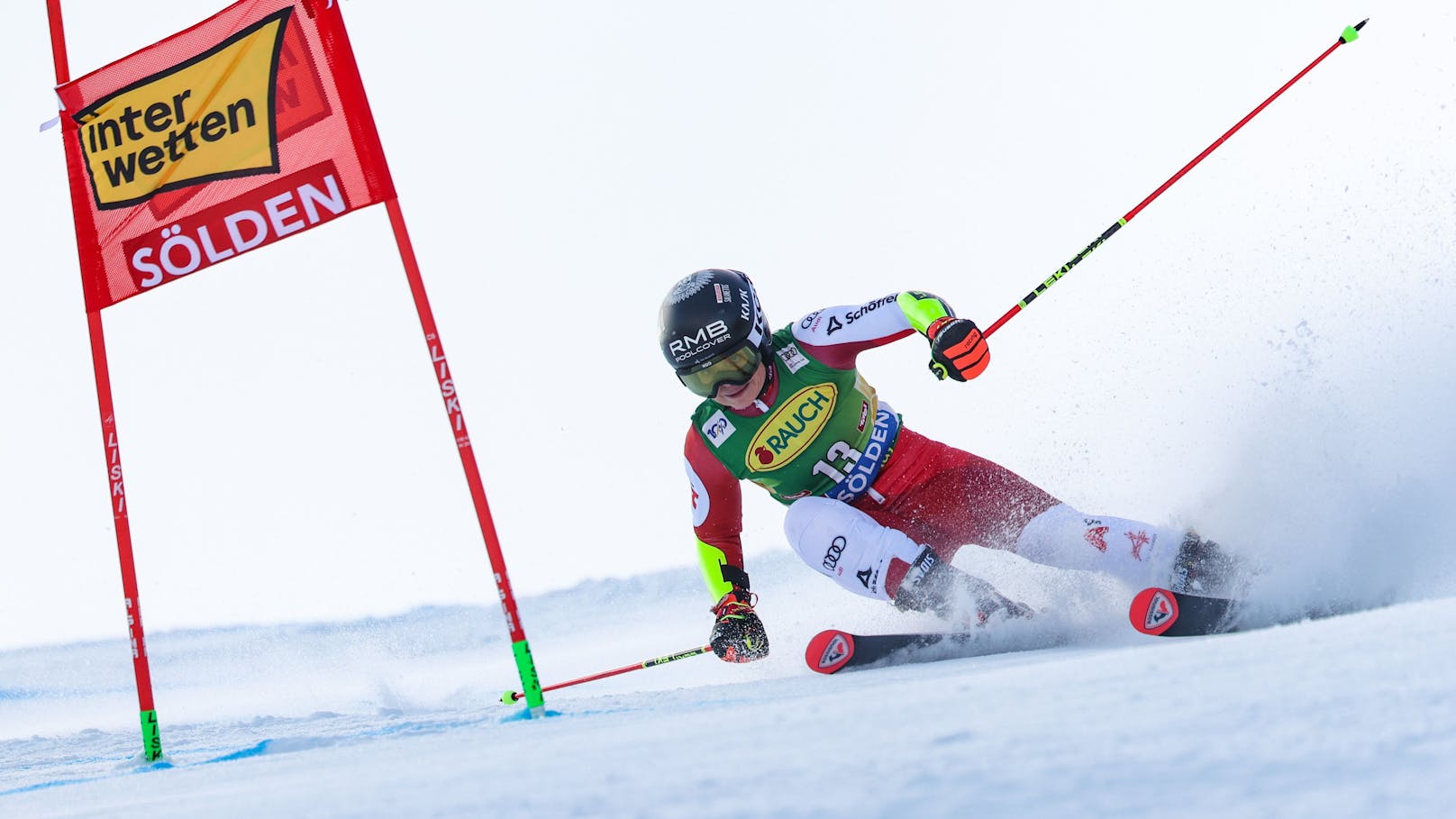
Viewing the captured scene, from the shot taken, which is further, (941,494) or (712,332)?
(941,494)

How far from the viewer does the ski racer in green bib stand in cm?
380

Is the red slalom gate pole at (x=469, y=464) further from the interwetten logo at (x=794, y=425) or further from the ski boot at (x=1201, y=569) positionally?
the ski boot at (x=1201, y=569)

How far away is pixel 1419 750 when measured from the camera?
1.03 metres

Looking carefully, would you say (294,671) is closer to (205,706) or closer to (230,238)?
(205,706)

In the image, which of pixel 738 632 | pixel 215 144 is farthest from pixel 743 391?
pixel 215 144

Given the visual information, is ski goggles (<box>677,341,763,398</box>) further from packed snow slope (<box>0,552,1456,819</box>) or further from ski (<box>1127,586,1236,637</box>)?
ski (<box>1127,586,1236,637</box>)

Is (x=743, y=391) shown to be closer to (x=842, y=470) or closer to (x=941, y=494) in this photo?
(x=842, y=470)

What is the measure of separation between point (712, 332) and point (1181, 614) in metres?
1.72

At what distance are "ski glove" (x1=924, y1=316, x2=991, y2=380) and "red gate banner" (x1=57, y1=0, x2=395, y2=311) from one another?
185 centimetres

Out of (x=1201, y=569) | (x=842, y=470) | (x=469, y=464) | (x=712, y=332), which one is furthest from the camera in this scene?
(x=842, y=470)

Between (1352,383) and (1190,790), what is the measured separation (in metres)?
3.57

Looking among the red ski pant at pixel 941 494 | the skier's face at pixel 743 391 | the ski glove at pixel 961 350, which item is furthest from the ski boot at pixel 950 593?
the skier's face at pixel 743 391

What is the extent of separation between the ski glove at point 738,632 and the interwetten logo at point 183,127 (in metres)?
2.16

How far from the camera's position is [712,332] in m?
3.93
